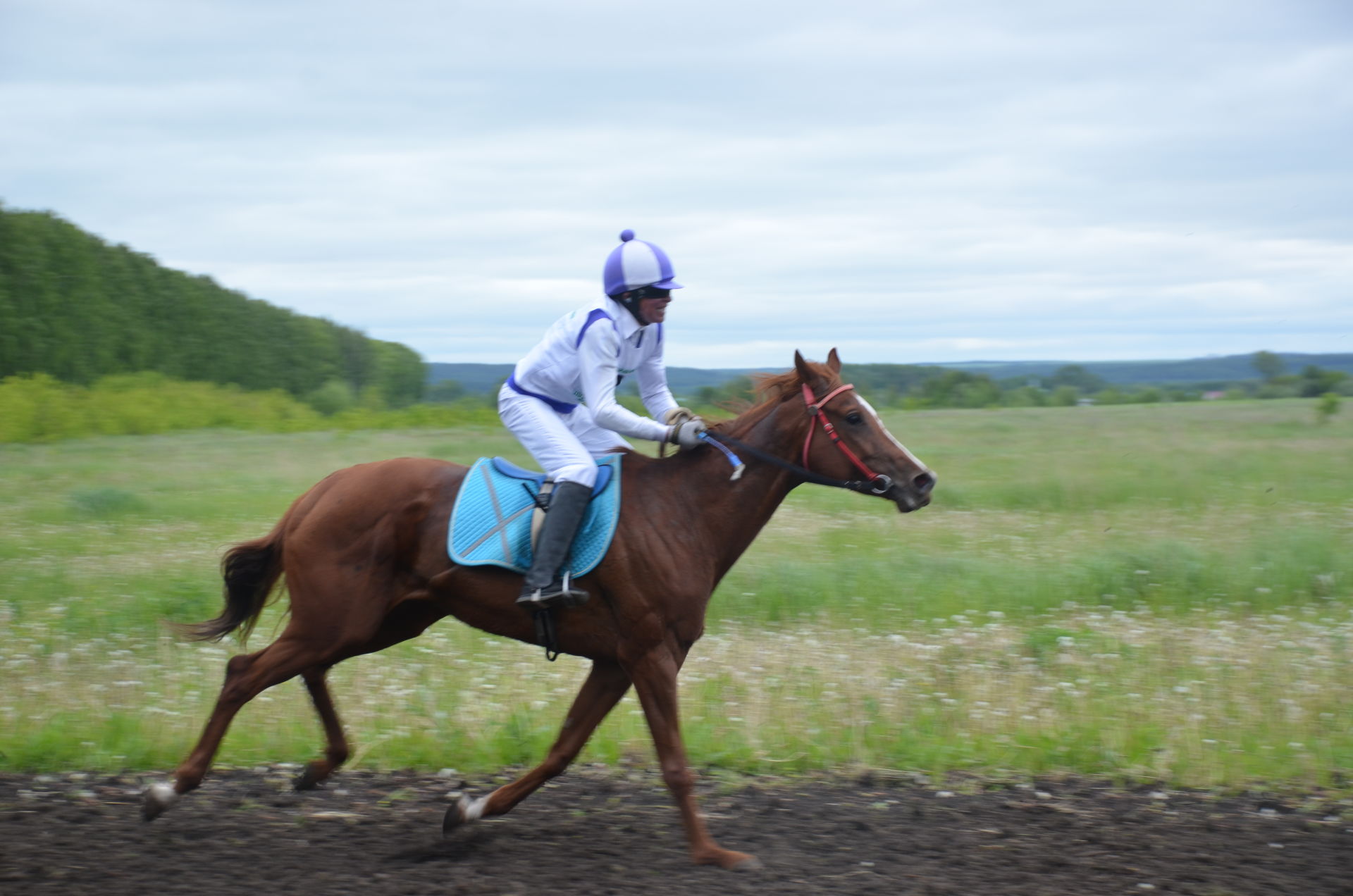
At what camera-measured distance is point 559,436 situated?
5703 mm

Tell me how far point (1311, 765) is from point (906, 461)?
290 centimetres

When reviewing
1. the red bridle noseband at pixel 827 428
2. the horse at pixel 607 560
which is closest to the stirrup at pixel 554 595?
the horse at pixel 607 560

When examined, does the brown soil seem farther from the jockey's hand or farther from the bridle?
the jockey's hand

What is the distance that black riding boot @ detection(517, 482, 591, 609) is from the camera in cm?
525

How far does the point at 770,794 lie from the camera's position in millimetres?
5941

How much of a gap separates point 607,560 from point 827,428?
4.07 ft

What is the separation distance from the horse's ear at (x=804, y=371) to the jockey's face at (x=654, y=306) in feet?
2.38

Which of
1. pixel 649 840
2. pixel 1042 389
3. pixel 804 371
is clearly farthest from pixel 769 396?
pixel 1042 389

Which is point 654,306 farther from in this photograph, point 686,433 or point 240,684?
point 240,684

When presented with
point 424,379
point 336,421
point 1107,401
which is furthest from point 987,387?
point 336,421

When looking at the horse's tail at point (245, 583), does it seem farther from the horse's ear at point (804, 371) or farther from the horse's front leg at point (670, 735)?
the horse's ear at point (804, 371)

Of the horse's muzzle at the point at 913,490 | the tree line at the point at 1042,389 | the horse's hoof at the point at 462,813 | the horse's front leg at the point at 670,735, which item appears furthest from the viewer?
the tree line at the point at 1042,389

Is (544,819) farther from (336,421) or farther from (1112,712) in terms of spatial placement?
(336,421)

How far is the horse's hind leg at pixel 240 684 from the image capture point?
5.32 metres
